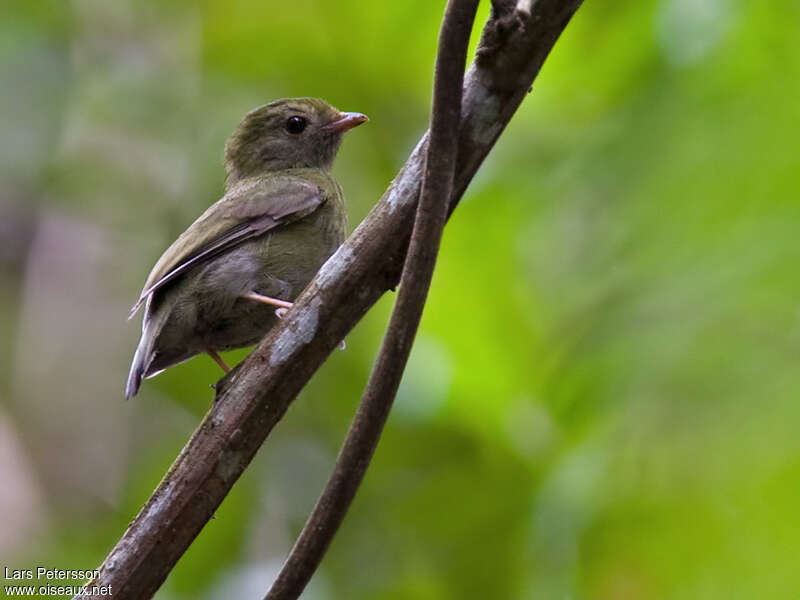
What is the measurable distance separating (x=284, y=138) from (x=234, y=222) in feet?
3.73

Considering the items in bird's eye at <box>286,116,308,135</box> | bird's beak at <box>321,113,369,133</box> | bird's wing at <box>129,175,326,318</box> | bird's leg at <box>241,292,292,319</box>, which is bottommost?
bird's leg at <box>241,292,292,319</box>

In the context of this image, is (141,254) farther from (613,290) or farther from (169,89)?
(613,290)

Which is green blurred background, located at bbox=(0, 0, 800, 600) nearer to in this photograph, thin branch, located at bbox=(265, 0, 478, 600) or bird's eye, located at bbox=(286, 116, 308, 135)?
bird's eye, located at bbox=(286, 116, 308, 135)

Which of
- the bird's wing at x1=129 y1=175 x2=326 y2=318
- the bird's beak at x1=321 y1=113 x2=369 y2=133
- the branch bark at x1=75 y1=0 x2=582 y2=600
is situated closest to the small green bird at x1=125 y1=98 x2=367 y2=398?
the bird's wing at x1=129 y1=175 x2=326 y2=318

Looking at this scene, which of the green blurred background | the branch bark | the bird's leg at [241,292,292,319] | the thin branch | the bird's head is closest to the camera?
the thin branch

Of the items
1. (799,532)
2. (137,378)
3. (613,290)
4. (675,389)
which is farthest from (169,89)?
(799,532)

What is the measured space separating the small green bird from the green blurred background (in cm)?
40

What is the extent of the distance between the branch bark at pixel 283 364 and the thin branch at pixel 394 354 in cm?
Result: 35

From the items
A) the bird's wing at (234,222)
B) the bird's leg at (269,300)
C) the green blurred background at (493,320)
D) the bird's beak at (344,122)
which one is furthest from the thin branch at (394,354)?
the bird's beak at (344,122)

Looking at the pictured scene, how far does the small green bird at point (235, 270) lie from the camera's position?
410cm

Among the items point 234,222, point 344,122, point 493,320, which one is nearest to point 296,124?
point 344,122

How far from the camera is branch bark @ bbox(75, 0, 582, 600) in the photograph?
8.99 ft

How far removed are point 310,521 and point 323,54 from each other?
10.1 feet

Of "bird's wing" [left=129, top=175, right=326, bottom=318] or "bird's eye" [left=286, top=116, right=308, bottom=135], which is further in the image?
"bird's eye" [left=286, top=116, right=308, bottom=135]
